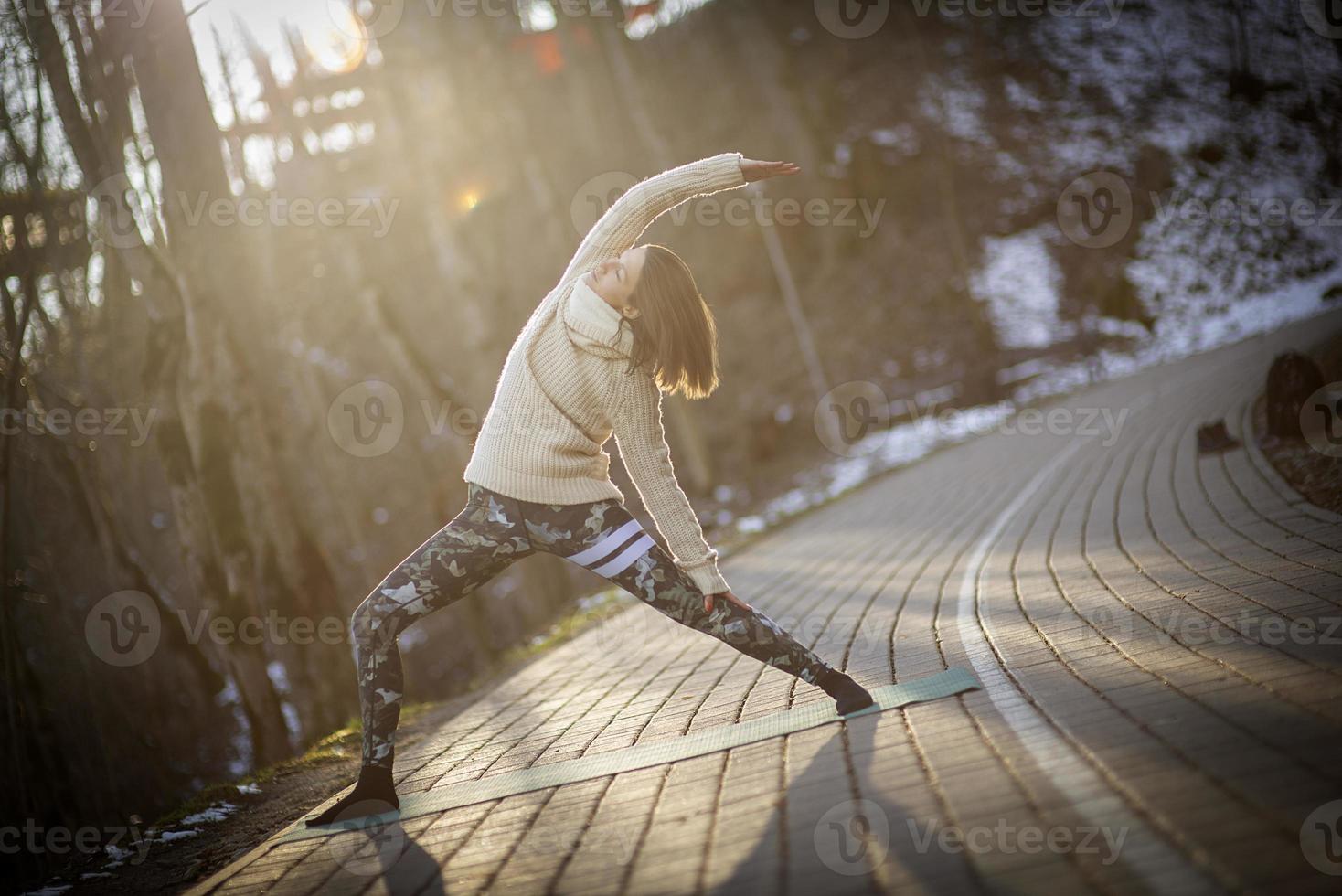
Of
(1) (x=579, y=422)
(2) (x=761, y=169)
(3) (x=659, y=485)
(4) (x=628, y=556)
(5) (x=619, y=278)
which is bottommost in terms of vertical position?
(4) (x=628, y=556)

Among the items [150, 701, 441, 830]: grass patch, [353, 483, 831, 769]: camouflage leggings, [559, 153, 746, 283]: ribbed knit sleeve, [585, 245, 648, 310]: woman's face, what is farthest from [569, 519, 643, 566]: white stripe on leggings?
[150, 701, 441, 830]: grass patch

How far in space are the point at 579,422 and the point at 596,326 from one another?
1.38ft

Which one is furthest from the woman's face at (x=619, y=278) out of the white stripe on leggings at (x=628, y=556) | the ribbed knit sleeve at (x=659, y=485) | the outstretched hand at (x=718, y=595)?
the outstretched hand at (x=718, y=595)

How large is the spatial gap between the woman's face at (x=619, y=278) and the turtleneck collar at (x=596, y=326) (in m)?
0.03

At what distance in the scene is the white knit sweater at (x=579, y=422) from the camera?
13.9 ft

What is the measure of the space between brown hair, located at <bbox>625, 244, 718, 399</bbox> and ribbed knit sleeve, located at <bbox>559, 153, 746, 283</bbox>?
0.29 meters

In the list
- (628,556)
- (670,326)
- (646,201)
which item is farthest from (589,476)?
(646,201)

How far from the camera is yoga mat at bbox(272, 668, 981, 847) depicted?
450 centimetres

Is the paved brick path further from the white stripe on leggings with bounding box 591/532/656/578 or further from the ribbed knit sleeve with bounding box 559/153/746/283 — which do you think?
the ribbed knit sleeve with bounding box 559/153/746/283

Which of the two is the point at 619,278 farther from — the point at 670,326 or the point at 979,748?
the point at 979,748

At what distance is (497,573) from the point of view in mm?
4215

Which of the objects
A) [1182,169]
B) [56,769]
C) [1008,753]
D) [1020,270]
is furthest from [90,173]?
[1182,169]

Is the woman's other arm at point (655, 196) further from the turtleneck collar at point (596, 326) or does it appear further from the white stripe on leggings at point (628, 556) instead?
the white stripe on leggings at point (628, 556)

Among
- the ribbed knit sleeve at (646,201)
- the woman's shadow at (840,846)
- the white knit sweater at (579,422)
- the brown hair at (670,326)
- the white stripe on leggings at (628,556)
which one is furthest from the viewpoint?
the ribbed knit sleeve at (646,201)
